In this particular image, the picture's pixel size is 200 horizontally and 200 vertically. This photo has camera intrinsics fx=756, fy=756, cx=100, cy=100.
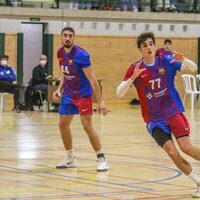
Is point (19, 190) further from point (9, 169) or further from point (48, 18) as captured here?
point (48, 18)

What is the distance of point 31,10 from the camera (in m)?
29.3

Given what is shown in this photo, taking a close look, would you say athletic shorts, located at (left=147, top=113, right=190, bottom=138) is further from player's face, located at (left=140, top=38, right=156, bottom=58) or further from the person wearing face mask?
the person wearing face mask

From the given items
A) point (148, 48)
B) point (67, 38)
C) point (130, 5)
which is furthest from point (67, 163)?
point (130, 5)

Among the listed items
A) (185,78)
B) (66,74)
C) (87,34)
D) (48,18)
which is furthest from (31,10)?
(66,74)

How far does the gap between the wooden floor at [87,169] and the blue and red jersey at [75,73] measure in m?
1.18

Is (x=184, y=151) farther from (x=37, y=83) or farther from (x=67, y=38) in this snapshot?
(x=37, y=83)

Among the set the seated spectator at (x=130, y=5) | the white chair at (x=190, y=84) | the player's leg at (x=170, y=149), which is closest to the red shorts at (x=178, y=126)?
the player's leg at (x=170, y=149)

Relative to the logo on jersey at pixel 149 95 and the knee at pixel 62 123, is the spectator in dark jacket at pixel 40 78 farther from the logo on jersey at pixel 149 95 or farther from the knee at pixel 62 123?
the logo on jersey at pixel 149 95

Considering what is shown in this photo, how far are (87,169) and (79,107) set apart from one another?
989 mm

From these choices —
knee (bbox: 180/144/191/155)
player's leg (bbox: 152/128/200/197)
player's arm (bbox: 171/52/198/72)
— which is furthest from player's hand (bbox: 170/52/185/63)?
knee (bbox: 180/144/191/155)

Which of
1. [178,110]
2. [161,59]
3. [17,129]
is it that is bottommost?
[17,129]

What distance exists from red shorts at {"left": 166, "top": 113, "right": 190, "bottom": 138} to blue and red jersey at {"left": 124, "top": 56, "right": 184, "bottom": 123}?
0.20ft

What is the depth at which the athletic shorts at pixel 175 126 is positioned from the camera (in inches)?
357

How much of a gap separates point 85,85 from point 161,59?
8.50ft
